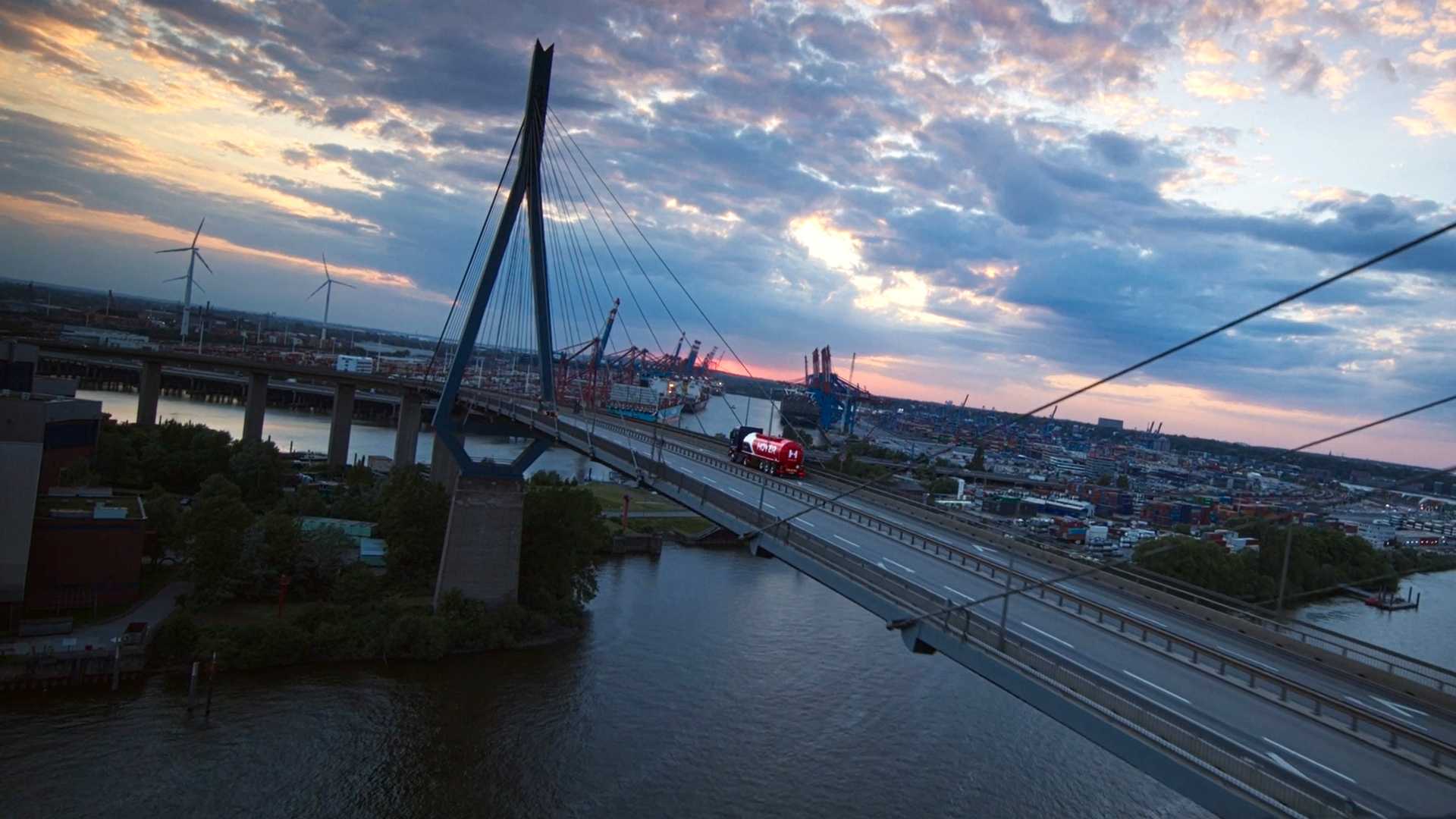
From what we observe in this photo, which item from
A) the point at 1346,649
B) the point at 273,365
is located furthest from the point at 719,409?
the point at 1346,649

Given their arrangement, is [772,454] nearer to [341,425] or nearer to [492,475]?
[492,475]

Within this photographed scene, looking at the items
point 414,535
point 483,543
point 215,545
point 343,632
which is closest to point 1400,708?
point 483,543

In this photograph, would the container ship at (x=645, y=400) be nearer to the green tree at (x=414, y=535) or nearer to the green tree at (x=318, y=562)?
the green tree at (x=414, y=535)

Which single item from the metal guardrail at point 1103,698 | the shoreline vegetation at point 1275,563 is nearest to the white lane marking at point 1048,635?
the metal guardrail at point 1103,698

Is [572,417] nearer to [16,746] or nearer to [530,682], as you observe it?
[530,682]

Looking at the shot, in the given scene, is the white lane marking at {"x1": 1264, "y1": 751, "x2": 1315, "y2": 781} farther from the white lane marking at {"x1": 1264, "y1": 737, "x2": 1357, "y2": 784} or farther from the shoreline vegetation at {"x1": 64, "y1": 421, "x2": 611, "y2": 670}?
the shoreline vegetation at {"x1": 64, "y1": 421, "x2": 611, "y2": 670}
